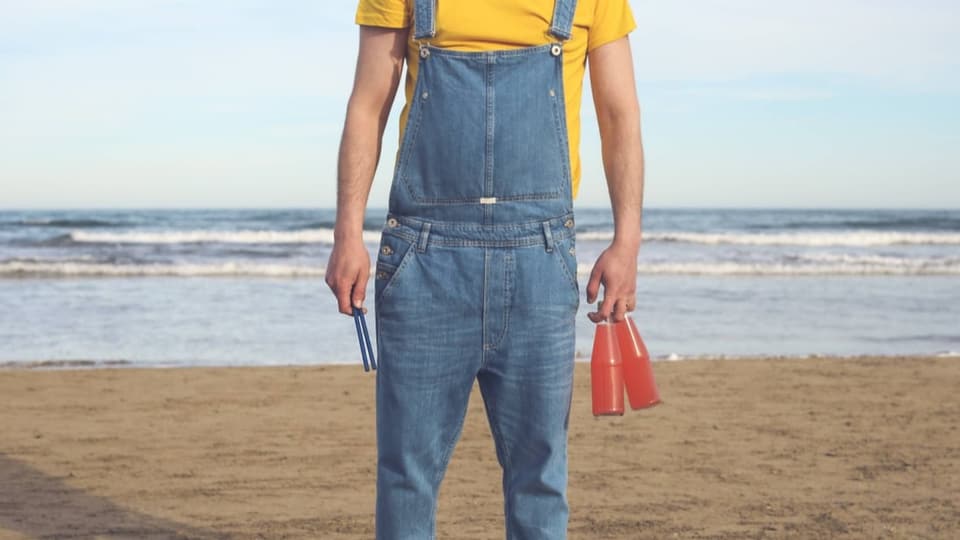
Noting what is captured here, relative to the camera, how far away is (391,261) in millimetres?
2672

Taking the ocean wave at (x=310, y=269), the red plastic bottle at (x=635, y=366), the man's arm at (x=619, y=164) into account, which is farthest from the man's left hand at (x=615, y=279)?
the ocean wave at (x=310, y=269)

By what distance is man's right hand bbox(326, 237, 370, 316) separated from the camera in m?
2.66

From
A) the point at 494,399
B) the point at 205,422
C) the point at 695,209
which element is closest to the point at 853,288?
the point at 205,422

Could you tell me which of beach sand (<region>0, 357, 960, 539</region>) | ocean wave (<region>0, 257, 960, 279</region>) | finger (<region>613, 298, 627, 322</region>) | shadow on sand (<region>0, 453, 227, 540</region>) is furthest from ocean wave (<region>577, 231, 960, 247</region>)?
finger (<region>613, 298, 627, 322</region>)

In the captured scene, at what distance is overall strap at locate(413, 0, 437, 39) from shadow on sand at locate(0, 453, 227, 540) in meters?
3.00

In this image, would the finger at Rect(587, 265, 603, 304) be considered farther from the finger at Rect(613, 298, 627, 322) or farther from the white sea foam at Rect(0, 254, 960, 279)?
the white sea foam at Rect(0, 254, 960, 279)

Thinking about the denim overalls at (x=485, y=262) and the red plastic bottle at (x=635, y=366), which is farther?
the red plastic bottle at (x=635, y=366)

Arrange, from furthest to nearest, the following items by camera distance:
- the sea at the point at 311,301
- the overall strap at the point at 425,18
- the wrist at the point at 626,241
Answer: the sea at the point at 311,301 → the wrist at the point at 626,241 → the overall strap at the point at 425,18

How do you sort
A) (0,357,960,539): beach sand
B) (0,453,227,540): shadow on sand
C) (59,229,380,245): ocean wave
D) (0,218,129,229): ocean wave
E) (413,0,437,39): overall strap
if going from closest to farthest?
(413,0,437,39): overall strap < (0,453,227,540): shadow on sand < (0,357,960,539): beach sand < (59,229,380,245): ocean wave < (0,218,129,229): ocean wave

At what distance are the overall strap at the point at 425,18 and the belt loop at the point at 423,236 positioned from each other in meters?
0.42

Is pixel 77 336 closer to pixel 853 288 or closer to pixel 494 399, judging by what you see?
pixel 494 399

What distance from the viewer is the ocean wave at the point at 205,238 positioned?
2908 cm

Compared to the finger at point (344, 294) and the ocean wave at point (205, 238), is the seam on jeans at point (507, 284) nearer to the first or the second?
the finger at point (344, 294)

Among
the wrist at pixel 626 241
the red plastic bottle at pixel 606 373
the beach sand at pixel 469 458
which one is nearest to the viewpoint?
the wrist at pixel 626 241
